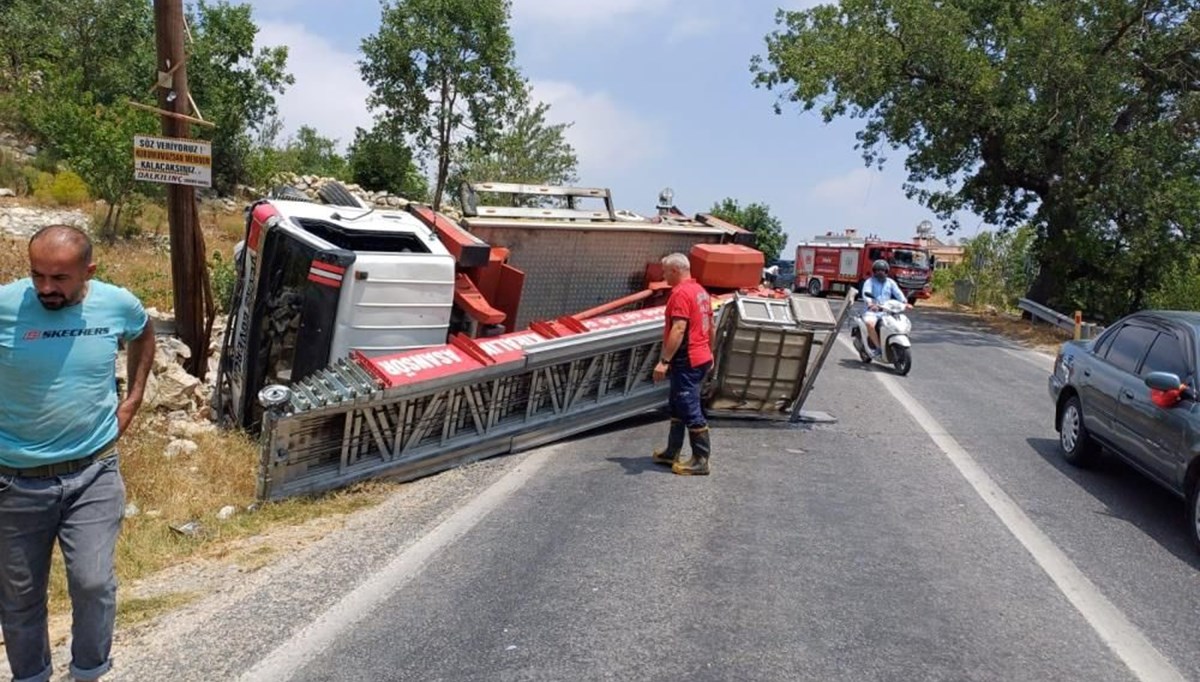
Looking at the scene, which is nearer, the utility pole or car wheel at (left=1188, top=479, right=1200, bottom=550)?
car wheel at (left=1188, top=479, right=1200, bottom=550)

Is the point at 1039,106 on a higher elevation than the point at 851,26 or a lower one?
lower

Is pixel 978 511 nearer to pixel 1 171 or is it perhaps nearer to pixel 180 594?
pixel 180 594

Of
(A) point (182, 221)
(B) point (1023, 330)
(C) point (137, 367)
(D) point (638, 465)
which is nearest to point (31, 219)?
(A) point (182, 221)

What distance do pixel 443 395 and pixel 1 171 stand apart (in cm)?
2172

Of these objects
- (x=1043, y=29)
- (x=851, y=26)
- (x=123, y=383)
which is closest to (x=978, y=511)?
(x=123, y=383)

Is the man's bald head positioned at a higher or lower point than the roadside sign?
lower

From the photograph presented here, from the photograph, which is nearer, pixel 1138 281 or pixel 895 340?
pixel 895 340

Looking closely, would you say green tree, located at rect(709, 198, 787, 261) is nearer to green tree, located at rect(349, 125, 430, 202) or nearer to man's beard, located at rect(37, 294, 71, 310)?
green tree, located at rect(349, 125, 430, 202)

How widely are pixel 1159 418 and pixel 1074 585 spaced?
6.56 feet

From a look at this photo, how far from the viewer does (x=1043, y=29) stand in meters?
23.0

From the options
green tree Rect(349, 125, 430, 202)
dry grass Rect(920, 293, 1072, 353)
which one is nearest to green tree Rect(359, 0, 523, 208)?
green tree Rect(349, 125, 430, 202)

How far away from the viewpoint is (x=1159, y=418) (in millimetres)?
6688

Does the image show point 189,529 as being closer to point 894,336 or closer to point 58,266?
point 58,266

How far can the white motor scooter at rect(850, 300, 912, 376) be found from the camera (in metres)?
13.1
